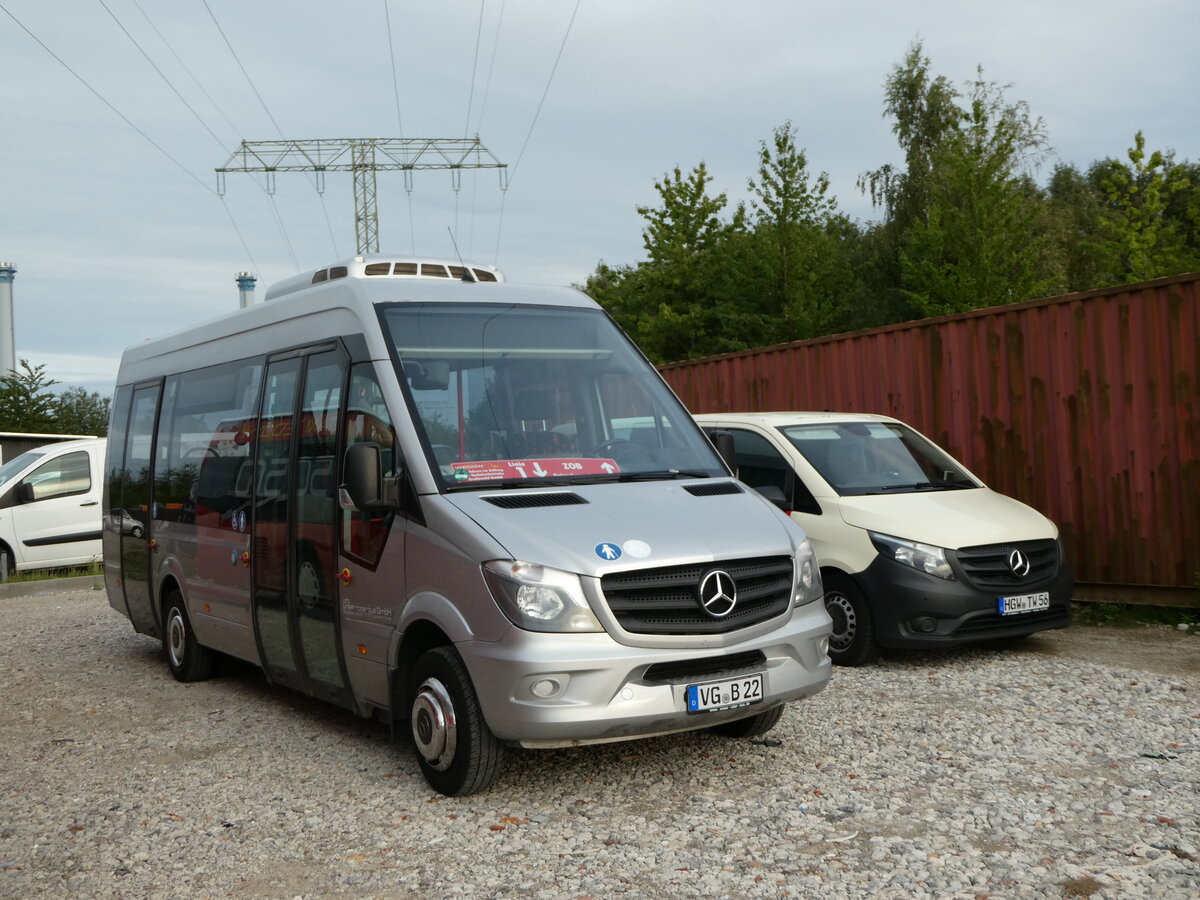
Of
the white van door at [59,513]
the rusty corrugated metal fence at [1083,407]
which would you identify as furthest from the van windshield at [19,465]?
the rusty corrugated metal fence at [1083,407]

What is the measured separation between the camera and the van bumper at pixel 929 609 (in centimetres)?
774

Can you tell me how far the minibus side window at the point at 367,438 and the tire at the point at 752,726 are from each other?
1.95 metres

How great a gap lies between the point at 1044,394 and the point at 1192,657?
2.92 meters

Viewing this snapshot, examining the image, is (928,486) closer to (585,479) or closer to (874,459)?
(874,459)

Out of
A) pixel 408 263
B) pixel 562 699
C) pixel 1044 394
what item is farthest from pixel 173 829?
pixel 1044 394

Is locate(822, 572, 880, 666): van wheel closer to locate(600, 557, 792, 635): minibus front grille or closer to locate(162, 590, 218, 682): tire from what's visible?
locate(600, 557, 792, 635): minibus front grille

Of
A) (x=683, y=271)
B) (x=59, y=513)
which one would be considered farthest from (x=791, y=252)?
(x=59, y=513)

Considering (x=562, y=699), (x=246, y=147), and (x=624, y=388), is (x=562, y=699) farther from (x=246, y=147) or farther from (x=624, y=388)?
(x=246, y=147)

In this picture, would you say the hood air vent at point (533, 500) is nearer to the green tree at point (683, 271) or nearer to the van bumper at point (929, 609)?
the van bumper at point (929, 609)

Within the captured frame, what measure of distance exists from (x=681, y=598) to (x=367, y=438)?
6.17 feet

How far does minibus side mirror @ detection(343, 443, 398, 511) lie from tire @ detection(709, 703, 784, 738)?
203cm

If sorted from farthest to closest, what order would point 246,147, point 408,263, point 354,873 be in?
1. point 246,147
2. point 408,263
3. point 354,873

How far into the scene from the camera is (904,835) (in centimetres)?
466

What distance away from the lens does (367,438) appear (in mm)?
5918
